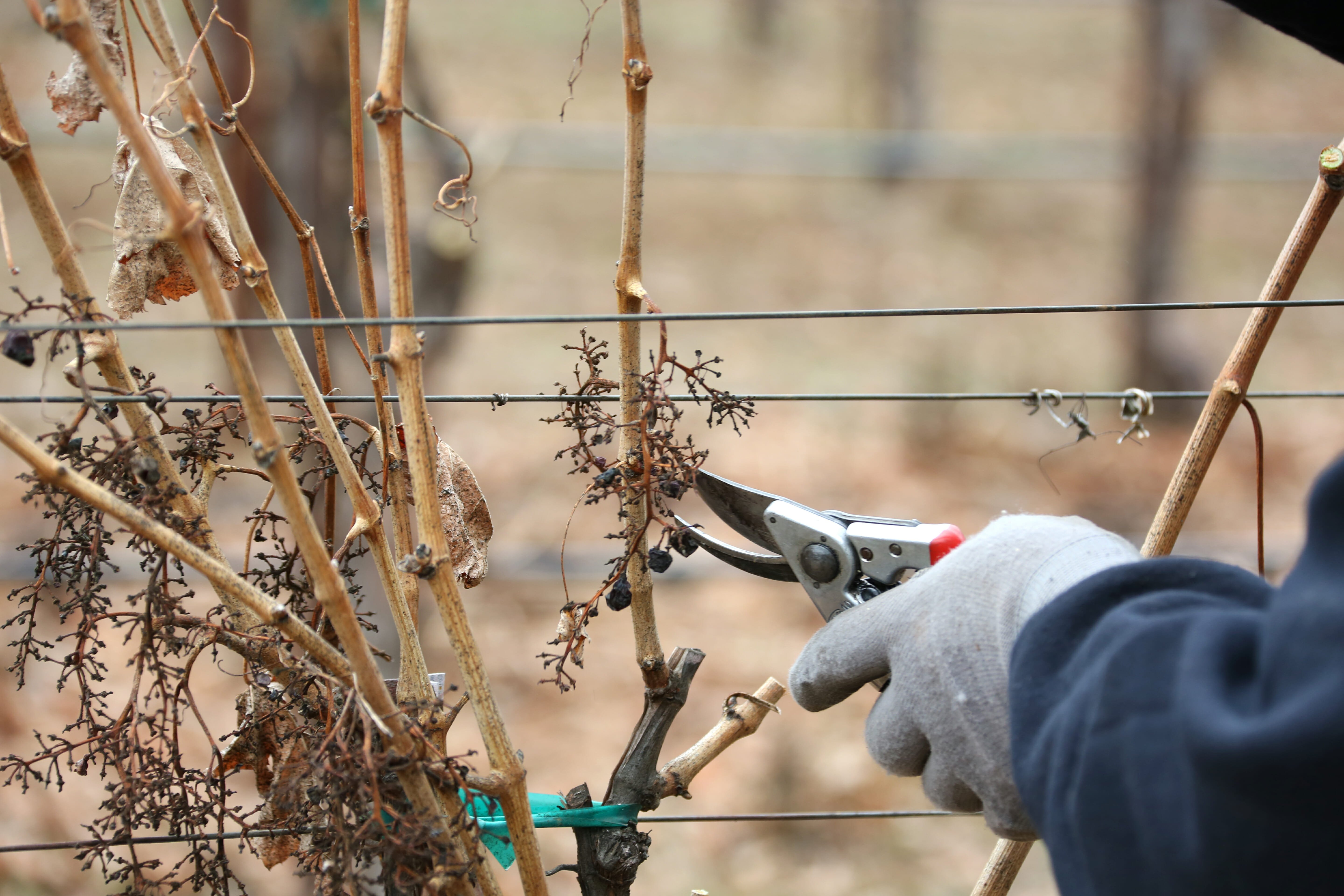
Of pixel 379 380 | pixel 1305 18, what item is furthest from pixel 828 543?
pixel 1305 18

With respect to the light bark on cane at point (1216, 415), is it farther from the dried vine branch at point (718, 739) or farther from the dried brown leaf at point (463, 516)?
the dried brown leaf at point (463, 516)

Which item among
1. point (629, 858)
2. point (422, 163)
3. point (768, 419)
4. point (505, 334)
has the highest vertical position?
point (422, 163)

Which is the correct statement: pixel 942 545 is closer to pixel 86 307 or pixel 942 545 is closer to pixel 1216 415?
pixel 1216 415

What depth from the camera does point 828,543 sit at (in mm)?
1067

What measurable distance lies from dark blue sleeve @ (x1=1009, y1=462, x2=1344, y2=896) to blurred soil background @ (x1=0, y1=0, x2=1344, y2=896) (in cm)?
45

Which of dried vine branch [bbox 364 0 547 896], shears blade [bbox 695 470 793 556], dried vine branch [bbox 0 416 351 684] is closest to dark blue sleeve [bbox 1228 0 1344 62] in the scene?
shears blade [bbox 695 470 793 556]

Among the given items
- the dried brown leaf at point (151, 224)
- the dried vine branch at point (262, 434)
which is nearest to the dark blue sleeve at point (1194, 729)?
the dried vine branch at point (262, 434)

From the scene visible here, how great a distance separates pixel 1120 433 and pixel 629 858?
768 mm

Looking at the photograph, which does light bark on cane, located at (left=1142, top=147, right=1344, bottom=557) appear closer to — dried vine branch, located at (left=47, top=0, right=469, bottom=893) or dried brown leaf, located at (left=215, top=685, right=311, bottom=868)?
dried vine branch, located at (left=47, top=0, right=469, bottom=893)

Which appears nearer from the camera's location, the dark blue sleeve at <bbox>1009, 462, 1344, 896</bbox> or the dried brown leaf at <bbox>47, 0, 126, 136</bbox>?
the dark blue sleeve at <bbox>1009, 462, 1344, 896</bbox>

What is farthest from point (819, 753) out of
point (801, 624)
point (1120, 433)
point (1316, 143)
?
point (1316, 143)

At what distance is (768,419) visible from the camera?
633 cm

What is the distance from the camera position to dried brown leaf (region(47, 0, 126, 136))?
2.89 ft

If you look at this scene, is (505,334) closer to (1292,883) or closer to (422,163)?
(422,163)
